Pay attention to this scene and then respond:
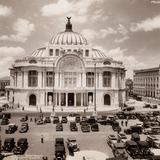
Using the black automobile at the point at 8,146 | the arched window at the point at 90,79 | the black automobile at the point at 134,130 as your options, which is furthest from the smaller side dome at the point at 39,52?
the black automobile at the point at 8,146

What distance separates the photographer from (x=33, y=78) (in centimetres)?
8638

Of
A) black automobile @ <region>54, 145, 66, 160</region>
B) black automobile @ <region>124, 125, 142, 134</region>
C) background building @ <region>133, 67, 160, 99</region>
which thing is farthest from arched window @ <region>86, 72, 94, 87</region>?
black automobile @ <region>54, 145, 66, 160</region>

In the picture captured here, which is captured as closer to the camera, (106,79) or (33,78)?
(33,78)

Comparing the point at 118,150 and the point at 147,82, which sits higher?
the point at 147,82

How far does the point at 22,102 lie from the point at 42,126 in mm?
31253

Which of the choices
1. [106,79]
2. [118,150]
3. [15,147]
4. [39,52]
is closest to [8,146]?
[15,147]

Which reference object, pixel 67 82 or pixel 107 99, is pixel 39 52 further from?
pixel 107 99

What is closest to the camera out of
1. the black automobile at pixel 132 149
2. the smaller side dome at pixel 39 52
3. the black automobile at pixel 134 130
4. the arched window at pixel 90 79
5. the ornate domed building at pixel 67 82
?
the black automobile at pixel 132 149

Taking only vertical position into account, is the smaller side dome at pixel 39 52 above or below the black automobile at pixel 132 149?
above

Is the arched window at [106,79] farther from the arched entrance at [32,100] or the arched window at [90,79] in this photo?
the arched entrance at [32,100]

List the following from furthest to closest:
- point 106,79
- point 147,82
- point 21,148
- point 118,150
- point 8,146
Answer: point 147,82 < point 106,79 < point 8,146 < point 21,148 < point 118,150

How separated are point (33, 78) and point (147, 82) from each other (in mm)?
56212

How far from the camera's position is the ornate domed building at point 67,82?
3312 inches

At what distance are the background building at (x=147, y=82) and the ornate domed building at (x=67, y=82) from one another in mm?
28654
